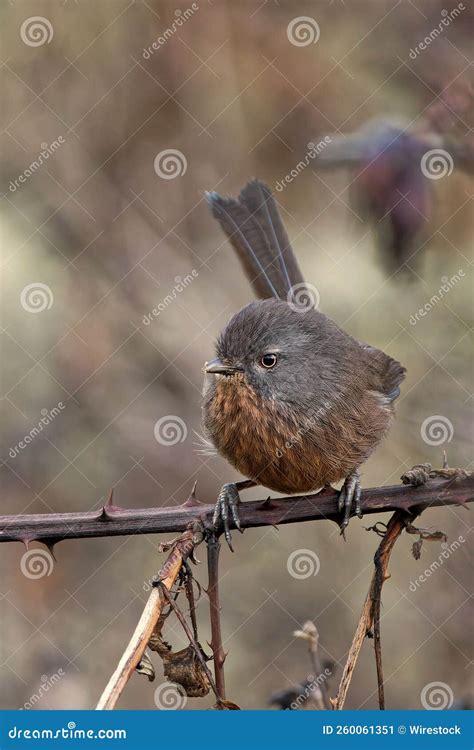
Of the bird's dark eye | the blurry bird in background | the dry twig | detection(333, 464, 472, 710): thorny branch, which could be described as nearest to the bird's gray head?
the bird's dark eye

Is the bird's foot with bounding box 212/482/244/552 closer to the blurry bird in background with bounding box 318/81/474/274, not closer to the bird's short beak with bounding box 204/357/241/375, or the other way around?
the bird's short beak with bounding box 204/357/241/375

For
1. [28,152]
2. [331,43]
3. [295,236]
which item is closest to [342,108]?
[331,43]

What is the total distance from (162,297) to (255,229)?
3.04 ft

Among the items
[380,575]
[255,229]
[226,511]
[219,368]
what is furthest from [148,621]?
[255,229]

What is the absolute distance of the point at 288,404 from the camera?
3.66 meters

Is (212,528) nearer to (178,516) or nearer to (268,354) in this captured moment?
(178,516)

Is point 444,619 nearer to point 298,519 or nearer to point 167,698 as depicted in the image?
point 167,698

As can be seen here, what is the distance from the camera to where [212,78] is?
5117 millimetres

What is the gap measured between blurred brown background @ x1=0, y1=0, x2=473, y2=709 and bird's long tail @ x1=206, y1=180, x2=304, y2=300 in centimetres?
44

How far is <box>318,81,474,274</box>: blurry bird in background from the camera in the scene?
11.0ft

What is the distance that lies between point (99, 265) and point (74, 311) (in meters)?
0.31

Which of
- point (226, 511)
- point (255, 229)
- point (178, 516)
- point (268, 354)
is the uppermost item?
point (255, 229)

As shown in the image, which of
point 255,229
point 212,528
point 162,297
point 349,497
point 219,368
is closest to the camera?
point 212,528

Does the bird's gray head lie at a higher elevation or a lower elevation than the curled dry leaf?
higher
